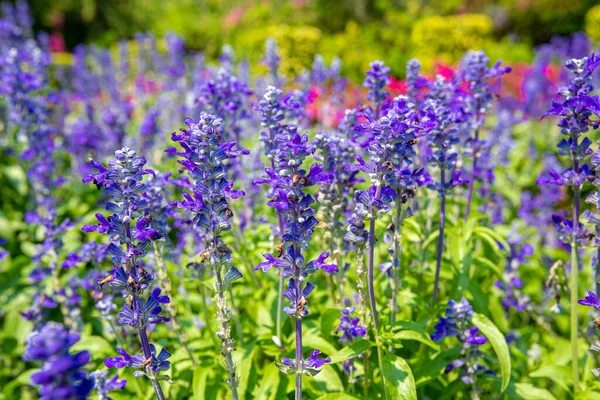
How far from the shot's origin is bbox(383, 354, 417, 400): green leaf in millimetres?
3021

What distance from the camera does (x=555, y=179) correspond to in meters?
3.61

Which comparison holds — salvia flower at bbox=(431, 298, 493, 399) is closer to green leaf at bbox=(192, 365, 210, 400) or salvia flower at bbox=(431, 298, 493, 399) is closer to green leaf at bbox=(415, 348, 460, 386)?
green leaf at bbox=(415, 348, 460, 386)

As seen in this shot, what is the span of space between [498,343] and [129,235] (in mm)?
2380

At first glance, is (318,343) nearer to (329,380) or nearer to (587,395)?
(329,380)

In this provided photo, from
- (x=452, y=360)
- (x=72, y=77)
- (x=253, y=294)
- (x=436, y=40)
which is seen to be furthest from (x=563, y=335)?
(x=436, y=40)

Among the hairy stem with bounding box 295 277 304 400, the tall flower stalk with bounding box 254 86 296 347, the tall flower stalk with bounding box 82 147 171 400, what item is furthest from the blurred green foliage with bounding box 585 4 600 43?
the tall flower stalk with bounding box 82 147 171 400

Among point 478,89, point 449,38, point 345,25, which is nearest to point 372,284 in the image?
point 478,89

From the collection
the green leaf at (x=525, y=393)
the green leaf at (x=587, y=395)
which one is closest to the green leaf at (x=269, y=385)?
the green leaf at (x=525, y=393)

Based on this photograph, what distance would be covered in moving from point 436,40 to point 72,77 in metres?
13.2

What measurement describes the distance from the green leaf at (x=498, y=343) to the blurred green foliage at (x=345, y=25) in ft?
42.5

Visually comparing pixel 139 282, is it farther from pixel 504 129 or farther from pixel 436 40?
pixel 436 40

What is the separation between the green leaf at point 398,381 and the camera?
3.02 m

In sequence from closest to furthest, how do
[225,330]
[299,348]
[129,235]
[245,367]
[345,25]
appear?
[129,235] → [299,348] → [225,330] → [245,367] → [345,25]

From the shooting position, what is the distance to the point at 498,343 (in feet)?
11.1
